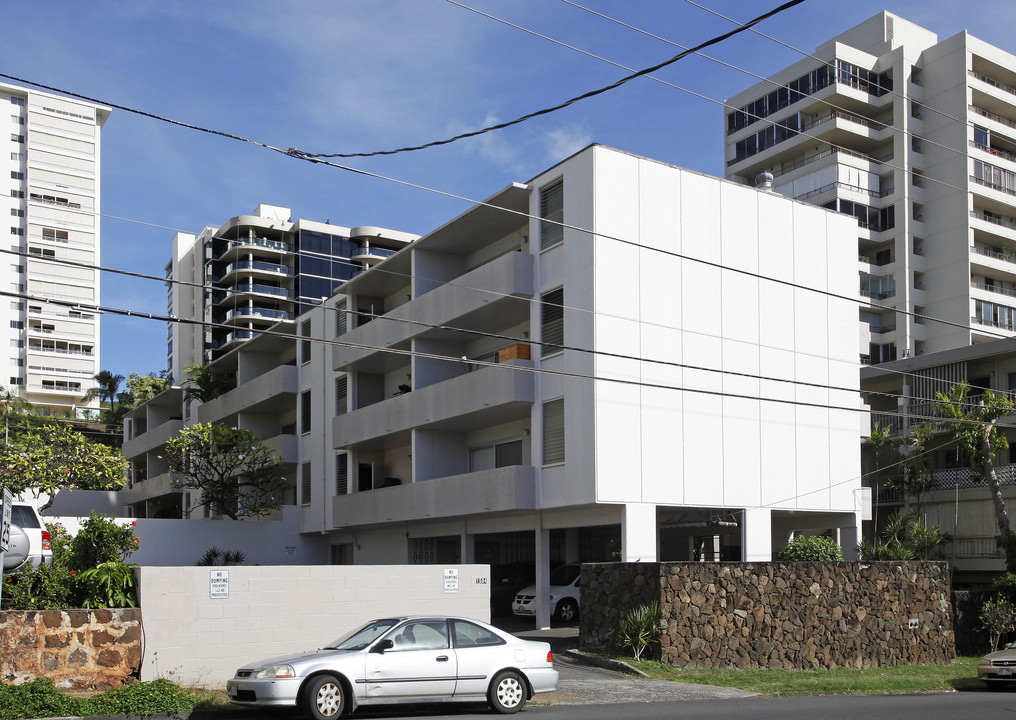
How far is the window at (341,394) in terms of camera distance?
41.9m

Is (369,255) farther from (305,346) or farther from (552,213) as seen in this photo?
(552,213)

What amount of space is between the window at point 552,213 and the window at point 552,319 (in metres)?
1.46

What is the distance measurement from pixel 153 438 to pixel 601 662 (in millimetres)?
44971

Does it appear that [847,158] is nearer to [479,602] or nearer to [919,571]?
[919,571]

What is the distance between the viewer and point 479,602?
20.8 m

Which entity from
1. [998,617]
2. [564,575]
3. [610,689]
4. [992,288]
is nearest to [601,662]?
[610,689]

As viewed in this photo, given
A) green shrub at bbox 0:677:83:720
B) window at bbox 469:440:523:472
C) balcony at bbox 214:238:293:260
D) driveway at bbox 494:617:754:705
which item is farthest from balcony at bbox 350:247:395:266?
green shrub at bbox 0:677:83:720

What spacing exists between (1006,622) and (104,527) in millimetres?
21850

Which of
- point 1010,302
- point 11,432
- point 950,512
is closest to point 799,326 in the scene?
point 950,512

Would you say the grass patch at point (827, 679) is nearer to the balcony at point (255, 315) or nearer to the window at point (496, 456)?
the window at point (496, 456)

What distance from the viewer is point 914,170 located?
64.4m

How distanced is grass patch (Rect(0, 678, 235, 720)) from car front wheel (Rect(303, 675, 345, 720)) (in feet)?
6.48

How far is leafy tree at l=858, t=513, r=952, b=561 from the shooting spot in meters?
30.0

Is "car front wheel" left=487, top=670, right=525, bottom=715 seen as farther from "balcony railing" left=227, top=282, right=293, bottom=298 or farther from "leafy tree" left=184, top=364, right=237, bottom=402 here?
"balcony railing" left=227, top=282, right=293, bottom=298
